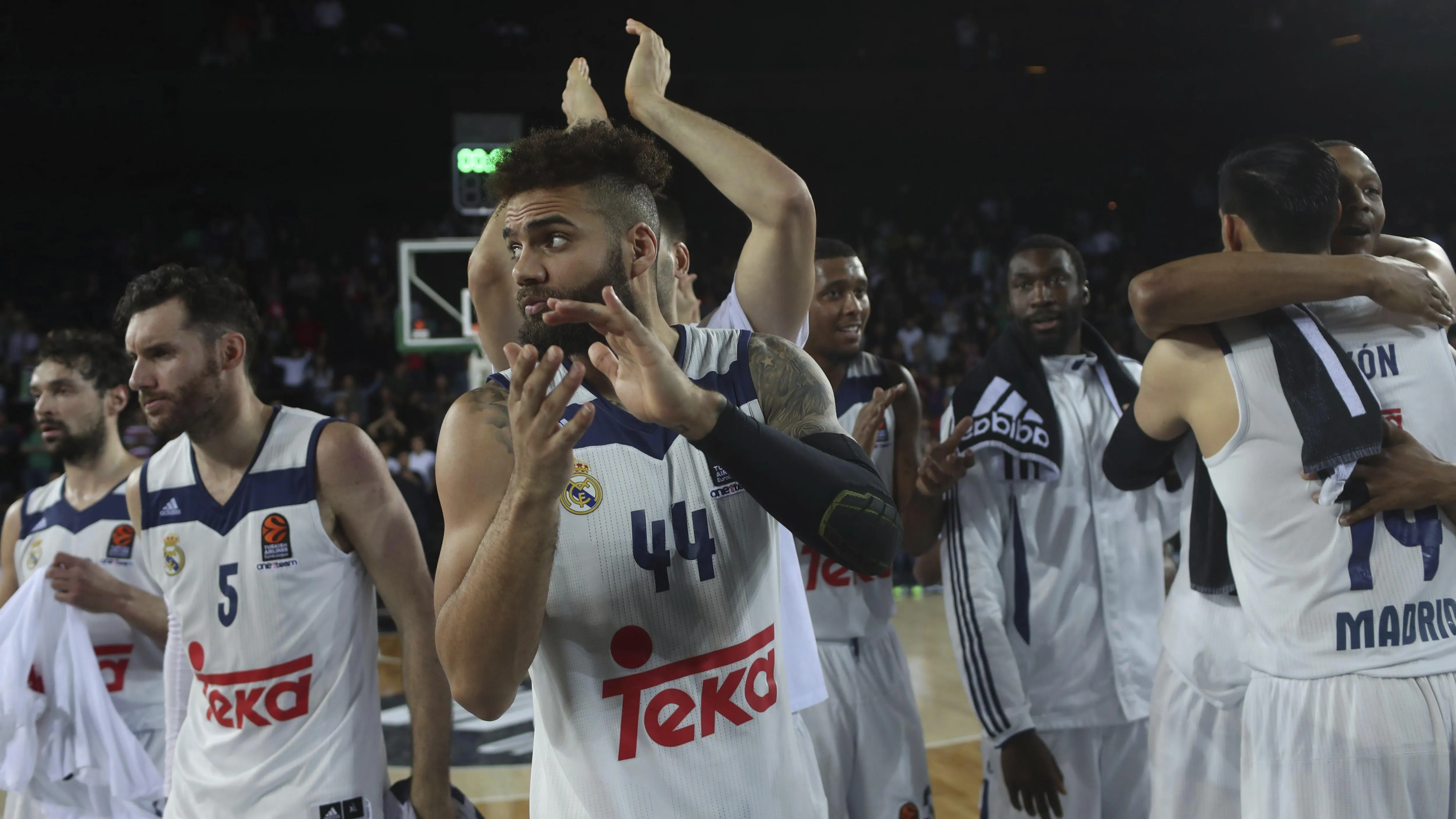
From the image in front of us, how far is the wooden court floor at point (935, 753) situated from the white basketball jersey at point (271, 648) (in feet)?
4.03

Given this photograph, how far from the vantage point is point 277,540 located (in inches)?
128

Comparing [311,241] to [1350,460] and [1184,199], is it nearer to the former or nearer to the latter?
[1184,199]

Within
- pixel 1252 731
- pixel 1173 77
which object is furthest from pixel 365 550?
pixel 1173 77

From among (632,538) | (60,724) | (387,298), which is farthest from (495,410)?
(387,298)

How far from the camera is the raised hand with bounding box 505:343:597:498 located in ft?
5.58

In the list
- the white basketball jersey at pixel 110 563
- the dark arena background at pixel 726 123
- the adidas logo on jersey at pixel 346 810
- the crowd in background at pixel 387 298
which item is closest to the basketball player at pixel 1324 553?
the adidas logo on jersey at pixel 346 810

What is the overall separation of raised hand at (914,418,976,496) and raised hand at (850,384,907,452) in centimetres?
23

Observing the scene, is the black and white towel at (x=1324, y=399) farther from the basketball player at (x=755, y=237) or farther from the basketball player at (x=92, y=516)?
Result: the basketball player at (x=92, y=516)

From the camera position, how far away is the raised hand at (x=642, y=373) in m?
1.73

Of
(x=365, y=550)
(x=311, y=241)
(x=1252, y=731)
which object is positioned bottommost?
(x=1252, y=731)

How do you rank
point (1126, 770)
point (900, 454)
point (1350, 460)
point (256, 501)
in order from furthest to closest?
1. point (900, 454)
2. point (1126, 770)
3. point (256, 501)
4. point (1350, 460)

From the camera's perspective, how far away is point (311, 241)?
18.7 metres

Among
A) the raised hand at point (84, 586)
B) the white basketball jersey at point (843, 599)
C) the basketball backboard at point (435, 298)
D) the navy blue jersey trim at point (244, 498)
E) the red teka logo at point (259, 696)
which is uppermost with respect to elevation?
the basketball backboard at point (435, 298)

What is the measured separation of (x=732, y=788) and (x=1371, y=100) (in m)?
19.8
